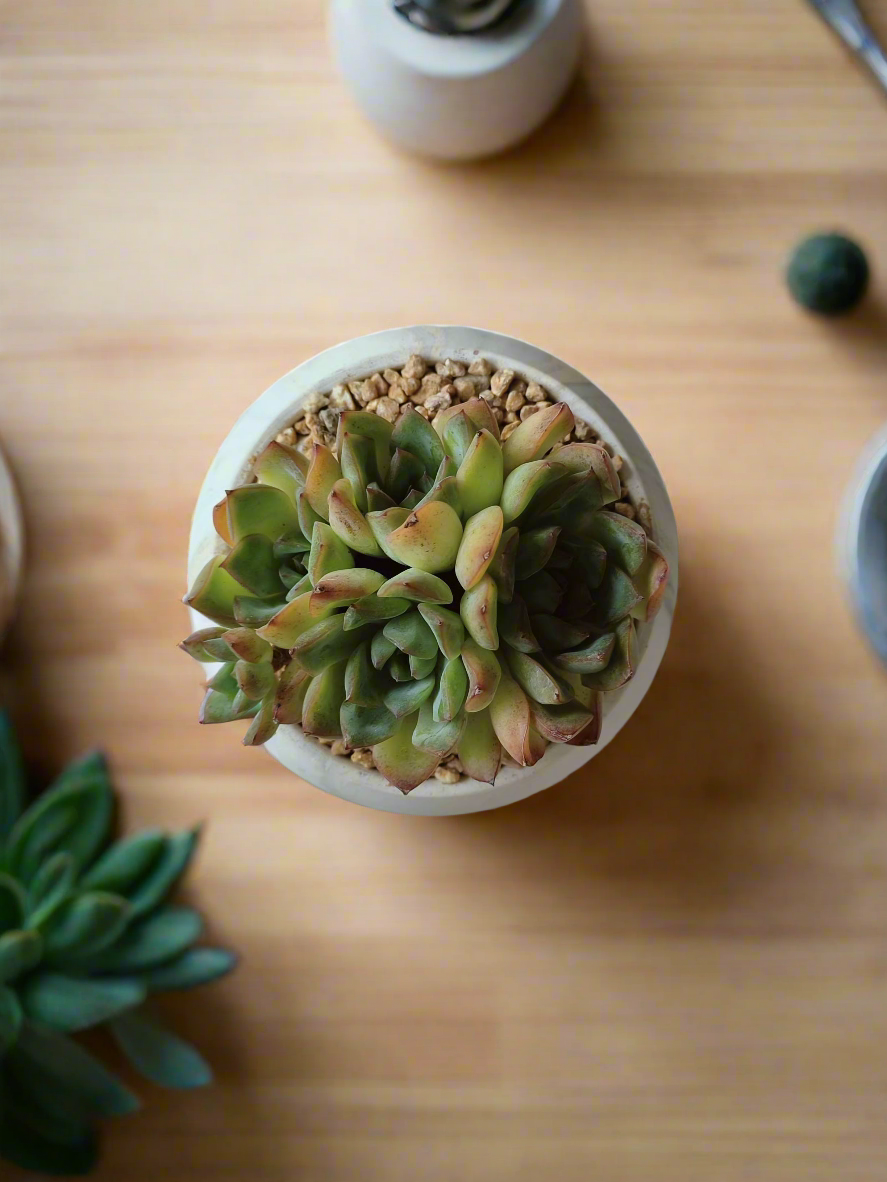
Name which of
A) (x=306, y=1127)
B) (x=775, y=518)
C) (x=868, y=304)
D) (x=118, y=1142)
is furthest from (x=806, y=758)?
(x=118, y=1142)

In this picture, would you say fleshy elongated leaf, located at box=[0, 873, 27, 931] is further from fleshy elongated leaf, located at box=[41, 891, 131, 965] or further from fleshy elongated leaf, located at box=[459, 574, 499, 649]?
fleshy elongated leaf, located at box=[459, 574, 499, 649]

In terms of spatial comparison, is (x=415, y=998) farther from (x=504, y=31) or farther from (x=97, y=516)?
(x=504, y=31)

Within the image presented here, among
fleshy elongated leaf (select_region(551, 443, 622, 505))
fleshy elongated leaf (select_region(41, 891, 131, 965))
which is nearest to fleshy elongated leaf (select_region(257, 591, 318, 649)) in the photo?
fleshy elongated leaf (select_region(551, 443, 622, 505))

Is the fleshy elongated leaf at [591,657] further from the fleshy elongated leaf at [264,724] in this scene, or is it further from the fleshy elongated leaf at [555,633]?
the fleshy elongated leaf at [264,724]

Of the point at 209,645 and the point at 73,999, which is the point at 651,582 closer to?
the point at 209,645

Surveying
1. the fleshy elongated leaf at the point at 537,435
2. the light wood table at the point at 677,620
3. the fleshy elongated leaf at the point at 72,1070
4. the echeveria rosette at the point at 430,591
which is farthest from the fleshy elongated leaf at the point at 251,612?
the fleshy elongated leaf at the point at 72,1070

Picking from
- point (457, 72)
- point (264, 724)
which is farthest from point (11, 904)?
point (457, 72)
